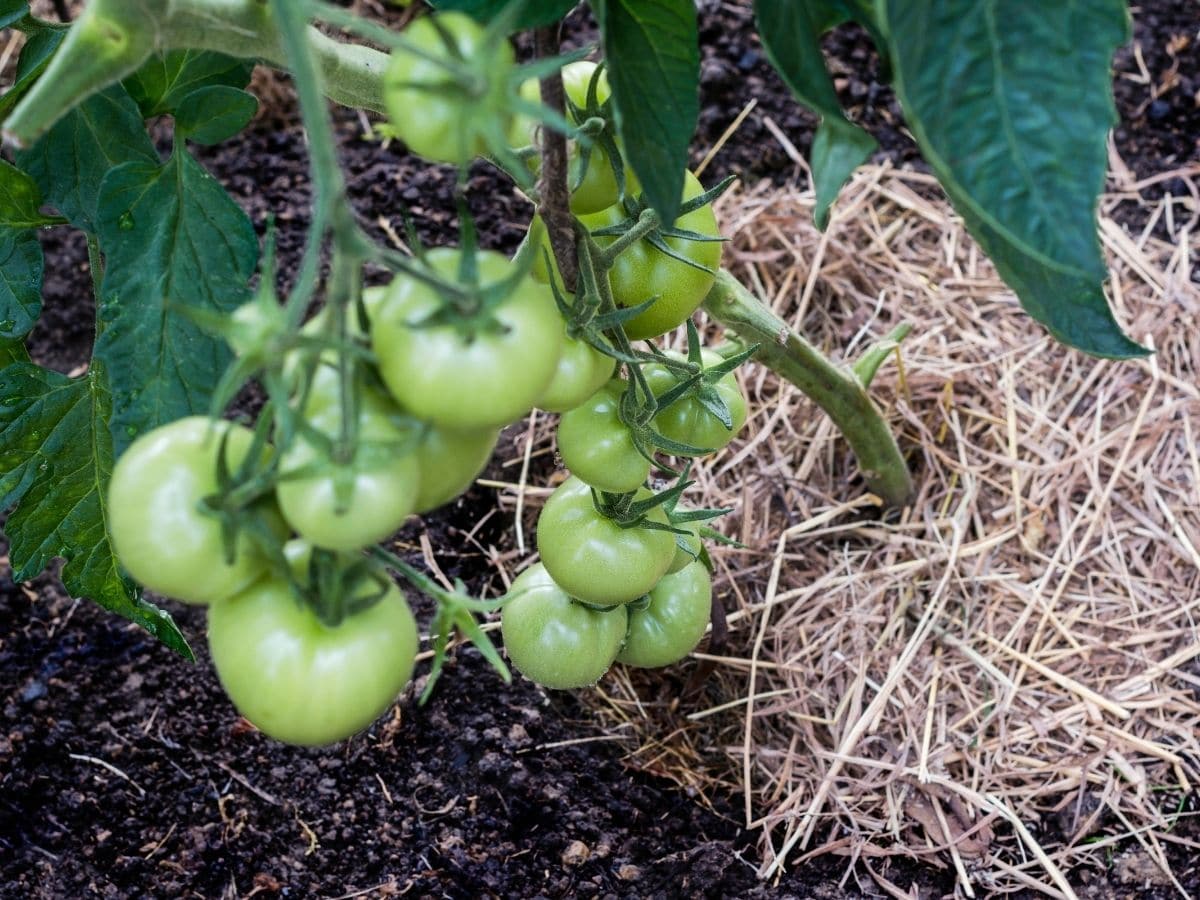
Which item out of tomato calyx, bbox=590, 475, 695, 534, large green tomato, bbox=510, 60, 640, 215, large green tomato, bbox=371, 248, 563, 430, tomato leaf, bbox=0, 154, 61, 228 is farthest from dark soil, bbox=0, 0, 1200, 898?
large green tomato, bbox=371, 248, 563, 430

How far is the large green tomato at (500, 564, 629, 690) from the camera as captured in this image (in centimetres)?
112

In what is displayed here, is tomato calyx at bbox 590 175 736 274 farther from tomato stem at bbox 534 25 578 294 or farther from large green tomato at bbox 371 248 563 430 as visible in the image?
large green tomato at bbox 371 248 563 430

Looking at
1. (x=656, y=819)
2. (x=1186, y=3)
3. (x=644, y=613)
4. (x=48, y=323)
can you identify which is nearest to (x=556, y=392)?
(x=644, y=613)

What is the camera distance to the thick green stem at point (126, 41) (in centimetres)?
65

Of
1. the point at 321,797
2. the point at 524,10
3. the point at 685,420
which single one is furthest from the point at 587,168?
the point at 321,797

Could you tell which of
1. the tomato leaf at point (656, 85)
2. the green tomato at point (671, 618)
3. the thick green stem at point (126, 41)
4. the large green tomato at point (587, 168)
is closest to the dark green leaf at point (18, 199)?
the thick green stem at point (126, 41)

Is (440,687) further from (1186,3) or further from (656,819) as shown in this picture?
(1186,3)

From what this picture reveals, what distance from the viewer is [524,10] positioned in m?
0.70

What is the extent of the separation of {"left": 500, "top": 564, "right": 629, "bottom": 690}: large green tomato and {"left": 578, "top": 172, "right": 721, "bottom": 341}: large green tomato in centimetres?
33

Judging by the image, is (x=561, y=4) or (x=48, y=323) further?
(x=48, y=323)

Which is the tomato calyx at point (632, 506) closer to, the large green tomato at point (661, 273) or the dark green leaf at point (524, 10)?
the large green tomato at point (661, 273)

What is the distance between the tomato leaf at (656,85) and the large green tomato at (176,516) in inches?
11.7

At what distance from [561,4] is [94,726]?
1.16 m

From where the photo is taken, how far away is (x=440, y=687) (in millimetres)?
1517
